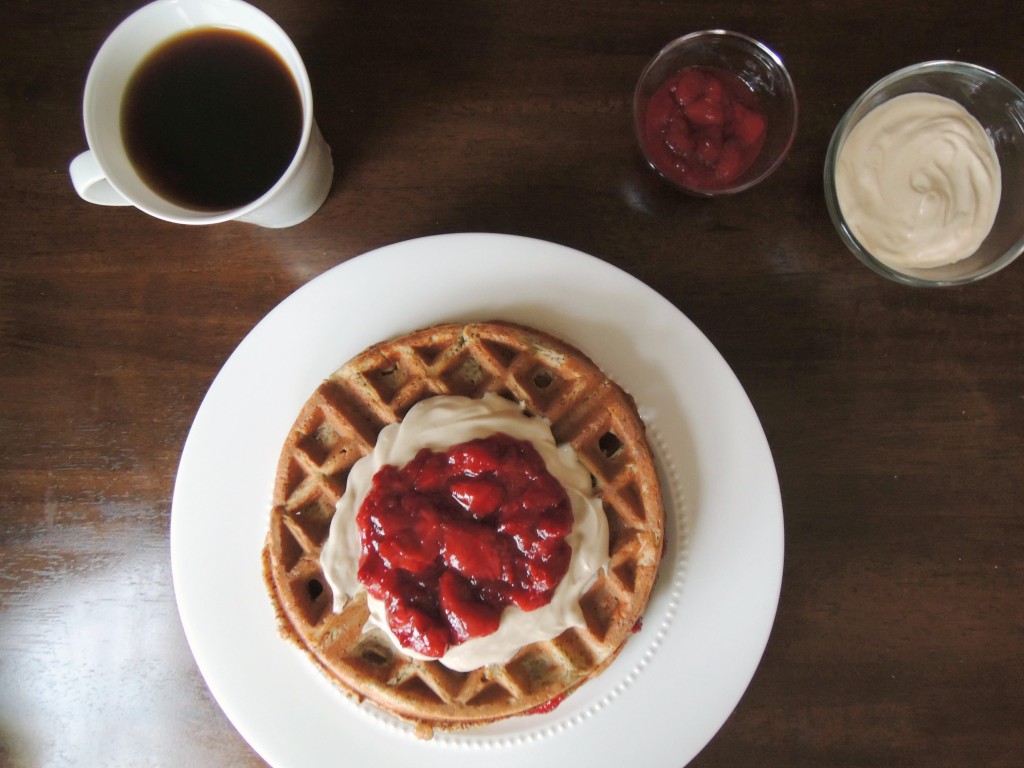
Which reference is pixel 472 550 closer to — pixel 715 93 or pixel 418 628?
pixel 418 628

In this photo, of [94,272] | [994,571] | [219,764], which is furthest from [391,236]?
[994,571]

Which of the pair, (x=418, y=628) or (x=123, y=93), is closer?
(x=418, y=628)

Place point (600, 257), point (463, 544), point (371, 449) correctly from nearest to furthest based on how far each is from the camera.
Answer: point (463, 544), point (371, 449), point (600, 257)

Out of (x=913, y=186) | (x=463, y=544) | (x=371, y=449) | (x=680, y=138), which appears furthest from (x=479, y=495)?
(x=913, y=186)

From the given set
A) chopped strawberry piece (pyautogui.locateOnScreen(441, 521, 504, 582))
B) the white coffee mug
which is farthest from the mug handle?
chopped strawberry piece (pyautogui.locateOnScreen(441, 521, 504, 582))

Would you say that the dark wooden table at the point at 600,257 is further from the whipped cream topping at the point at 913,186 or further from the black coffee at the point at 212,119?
the black coffee at the point at 212,119

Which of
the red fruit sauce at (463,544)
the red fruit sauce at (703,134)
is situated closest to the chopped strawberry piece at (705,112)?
the red fruit sauce at (703,134)

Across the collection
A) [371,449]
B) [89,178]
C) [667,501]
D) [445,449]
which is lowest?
[667,501]

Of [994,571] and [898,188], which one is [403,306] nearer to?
[898,188]
